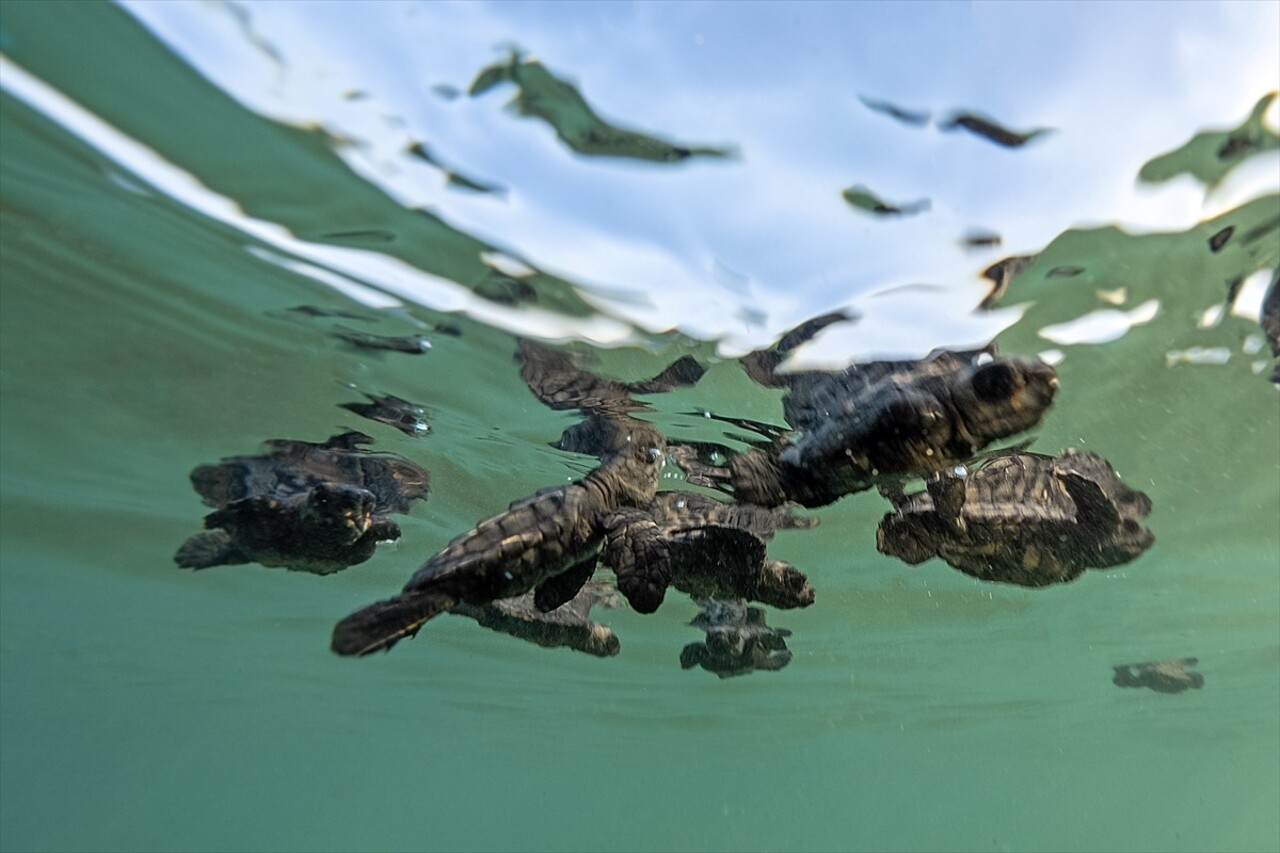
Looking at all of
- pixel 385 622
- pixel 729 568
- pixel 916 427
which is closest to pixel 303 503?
pixel 385 622

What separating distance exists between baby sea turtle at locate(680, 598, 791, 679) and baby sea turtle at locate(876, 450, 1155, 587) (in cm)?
335

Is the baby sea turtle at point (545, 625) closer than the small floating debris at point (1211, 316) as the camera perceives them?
No

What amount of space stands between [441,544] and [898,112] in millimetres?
14040

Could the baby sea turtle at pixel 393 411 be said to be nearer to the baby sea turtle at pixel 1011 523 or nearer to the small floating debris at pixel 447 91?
the small floating debris at pixel 447 91

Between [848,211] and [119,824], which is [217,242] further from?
[119,824]

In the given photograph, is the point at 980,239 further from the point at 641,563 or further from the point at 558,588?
the point at 558,588

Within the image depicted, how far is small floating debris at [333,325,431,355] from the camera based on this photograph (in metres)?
10.2

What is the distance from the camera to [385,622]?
5.75m

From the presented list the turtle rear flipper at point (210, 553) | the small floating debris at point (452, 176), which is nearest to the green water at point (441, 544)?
the small floating debris at point (452, 176)

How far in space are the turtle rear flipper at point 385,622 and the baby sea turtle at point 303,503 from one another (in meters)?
4.95

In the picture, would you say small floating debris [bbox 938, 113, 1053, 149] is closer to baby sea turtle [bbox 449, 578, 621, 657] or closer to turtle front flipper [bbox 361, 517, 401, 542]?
baby sea turtle [bbox 449, 578, 621, 657]

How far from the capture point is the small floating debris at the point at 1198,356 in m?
10.4

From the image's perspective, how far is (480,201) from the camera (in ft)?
25.1

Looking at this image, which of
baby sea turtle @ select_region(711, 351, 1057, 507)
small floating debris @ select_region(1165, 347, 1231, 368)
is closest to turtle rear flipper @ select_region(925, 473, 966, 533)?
baby sea turtle @ select_region(711, 351, 1057, 507)
